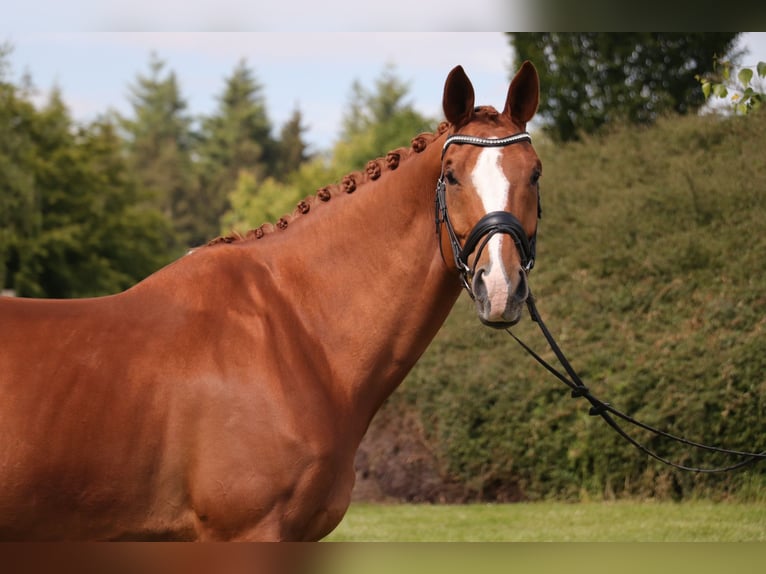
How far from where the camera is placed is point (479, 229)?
3.10 m

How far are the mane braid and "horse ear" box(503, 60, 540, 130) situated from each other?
0.30 meters

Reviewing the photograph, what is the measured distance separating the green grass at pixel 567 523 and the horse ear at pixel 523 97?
4.95 m

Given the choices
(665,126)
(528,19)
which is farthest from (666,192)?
(528,19)

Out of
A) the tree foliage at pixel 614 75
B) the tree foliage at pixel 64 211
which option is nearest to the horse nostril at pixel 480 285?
the tree foliage at pixel 614 75

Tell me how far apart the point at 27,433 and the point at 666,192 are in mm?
8443

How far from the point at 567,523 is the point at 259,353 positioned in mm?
5621

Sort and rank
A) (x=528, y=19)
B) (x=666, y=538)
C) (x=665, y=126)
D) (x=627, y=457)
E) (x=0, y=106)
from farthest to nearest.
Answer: (x=0, y=106) → (x=665, y=126) → (x=627, y=457) → (x=666, y=538) → (x=528, y=19)

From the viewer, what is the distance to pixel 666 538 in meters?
7.24

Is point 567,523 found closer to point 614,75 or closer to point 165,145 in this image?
point 614,75

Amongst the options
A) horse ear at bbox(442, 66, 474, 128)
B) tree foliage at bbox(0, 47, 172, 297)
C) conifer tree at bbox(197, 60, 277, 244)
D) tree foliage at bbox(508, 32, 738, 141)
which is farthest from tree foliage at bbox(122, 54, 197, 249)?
horse ear at bbox(442, 66, 474, 128)

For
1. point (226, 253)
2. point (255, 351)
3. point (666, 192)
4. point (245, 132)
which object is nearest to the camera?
point (255, 351)

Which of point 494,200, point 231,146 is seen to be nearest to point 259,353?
point 494,200

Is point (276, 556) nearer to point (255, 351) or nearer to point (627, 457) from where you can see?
point (255, 351)

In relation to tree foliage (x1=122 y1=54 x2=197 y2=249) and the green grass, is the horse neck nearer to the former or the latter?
the green grass
